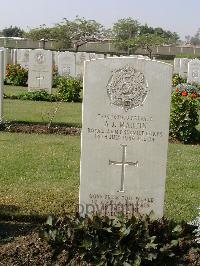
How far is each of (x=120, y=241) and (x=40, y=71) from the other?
594 inches

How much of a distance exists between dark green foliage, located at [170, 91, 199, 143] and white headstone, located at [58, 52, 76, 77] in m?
13.9

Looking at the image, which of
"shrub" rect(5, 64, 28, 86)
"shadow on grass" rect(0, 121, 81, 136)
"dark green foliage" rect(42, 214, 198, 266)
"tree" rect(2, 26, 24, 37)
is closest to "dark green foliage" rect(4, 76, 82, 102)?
"shrub" rect(5, 64, 28, 86)

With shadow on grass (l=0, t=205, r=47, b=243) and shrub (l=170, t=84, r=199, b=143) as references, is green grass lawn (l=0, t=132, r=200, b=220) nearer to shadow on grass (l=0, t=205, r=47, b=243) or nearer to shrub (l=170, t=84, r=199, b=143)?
shadow on grass (l=0, t=205, r=47, b=243)

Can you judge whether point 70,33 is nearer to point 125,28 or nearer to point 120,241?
point 125,28

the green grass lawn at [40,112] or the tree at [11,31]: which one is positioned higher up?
the tree at [11,31]

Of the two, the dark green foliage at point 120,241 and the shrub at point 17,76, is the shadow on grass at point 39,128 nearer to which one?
the dark green foliage at point 120,241

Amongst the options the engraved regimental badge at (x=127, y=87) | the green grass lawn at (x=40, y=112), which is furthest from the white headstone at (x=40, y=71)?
the engraved regimental badge at (x=127, y=87)

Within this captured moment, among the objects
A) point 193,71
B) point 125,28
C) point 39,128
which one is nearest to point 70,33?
point 125,28

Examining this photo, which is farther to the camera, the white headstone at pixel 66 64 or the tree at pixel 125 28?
the tree at pixel 125 28

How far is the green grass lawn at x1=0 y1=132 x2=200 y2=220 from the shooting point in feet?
21.5

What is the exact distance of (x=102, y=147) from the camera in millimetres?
5062

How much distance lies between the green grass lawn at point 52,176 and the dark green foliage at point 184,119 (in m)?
0.42

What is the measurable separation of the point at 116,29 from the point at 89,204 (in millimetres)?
64990

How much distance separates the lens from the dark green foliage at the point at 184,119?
448 inches
